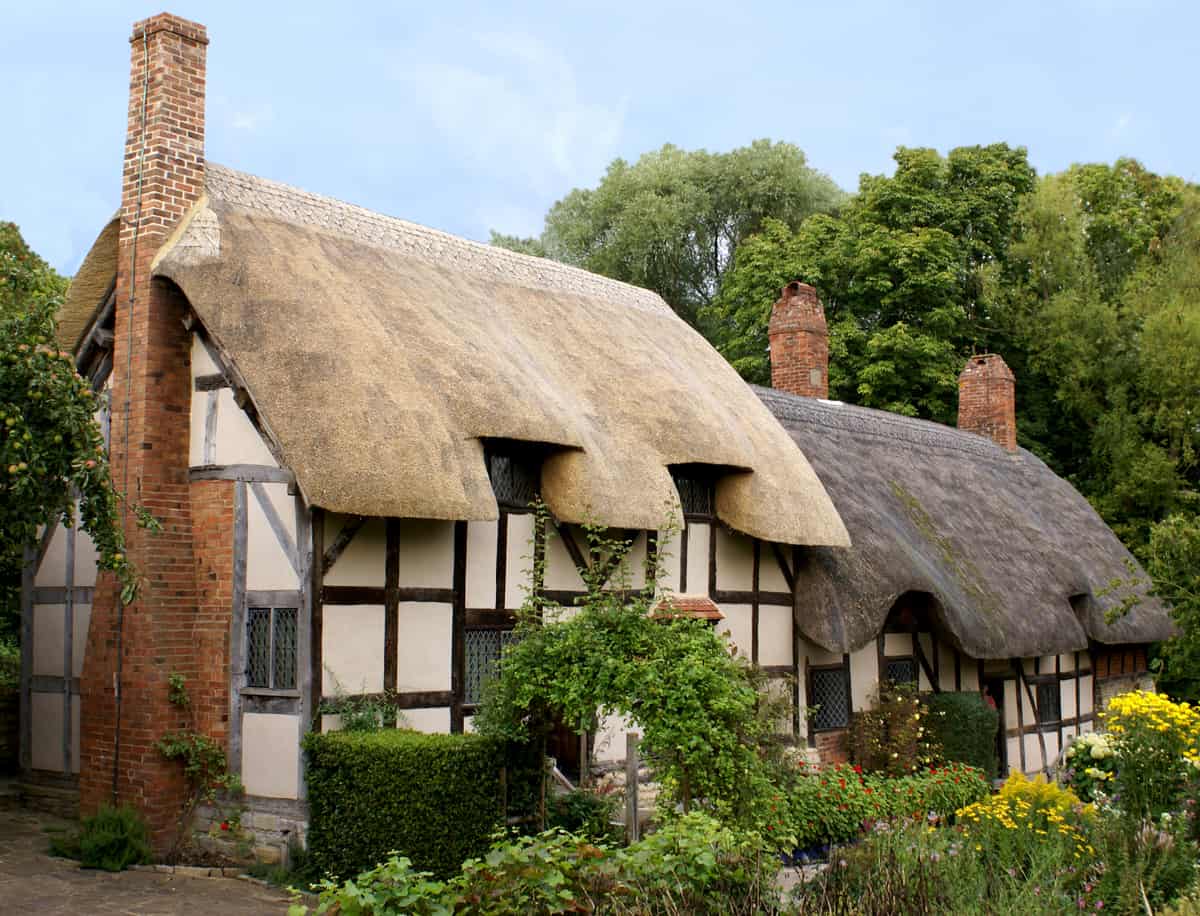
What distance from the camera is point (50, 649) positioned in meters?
13.0

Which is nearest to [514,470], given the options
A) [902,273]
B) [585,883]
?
[585,883]

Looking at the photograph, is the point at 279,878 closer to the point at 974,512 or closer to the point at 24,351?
the point at 24,351

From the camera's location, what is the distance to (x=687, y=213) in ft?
119

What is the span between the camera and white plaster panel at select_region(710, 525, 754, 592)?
14.7m

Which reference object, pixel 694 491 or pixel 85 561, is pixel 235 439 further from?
pixel 694 491

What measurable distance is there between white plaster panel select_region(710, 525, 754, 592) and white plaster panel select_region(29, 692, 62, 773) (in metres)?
7.05

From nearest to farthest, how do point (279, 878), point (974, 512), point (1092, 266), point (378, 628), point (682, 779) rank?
point (682, 779) < point (279, 878) < point (378, 628) < point (974, 512) < point (1092, 266)

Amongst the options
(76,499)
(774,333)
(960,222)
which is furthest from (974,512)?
(76,499)

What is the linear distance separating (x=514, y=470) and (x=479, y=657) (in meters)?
1.80

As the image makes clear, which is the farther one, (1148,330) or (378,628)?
(1148,330)

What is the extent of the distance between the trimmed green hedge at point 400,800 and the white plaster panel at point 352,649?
0.62m

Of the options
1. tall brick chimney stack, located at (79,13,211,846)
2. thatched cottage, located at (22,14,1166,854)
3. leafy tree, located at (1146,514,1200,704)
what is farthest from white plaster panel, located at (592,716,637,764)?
leafy tree, located at (1146,514,1200,704)

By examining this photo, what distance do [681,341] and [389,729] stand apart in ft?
25.8

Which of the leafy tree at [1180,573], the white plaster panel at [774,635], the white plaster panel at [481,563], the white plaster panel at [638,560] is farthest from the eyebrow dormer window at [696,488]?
the leafy tree at [1180,573]
